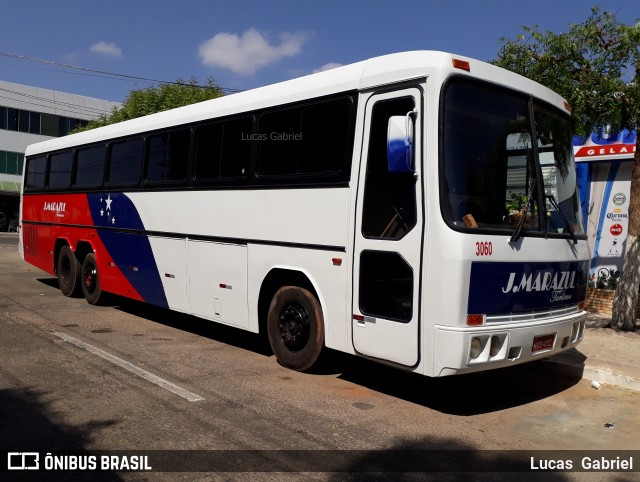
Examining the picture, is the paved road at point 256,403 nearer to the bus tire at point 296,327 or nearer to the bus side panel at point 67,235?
the bus tire at point 296,327

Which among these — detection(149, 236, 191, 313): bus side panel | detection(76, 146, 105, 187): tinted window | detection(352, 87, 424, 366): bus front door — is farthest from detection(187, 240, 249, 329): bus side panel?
detection(76, 146, 105, 187): tinted window

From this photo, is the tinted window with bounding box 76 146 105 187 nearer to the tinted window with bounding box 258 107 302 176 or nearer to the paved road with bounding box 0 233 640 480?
the paved road with bounding box 0 233 640 480

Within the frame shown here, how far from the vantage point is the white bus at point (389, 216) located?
495 centimetres

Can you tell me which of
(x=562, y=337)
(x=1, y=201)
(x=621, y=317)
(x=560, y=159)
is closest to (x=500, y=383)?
(x=562, y=337)

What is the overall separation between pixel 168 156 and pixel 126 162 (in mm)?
1398

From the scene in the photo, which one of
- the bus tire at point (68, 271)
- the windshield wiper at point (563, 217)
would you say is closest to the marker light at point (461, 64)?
the windshield wiper at point (563, 217)

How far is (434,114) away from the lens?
4.97 metres

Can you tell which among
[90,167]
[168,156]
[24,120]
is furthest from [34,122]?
[168,156]

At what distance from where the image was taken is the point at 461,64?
5.10 meters

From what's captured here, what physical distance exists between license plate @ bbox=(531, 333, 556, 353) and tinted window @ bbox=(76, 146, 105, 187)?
7.75 meters

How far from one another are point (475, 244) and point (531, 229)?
822mm

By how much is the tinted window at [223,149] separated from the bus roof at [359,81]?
0.17 meters

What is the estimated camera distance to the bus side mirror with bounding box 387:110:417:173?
4973mm

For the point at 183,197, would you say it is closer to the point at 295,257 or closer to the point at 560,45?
the point at 295,257
